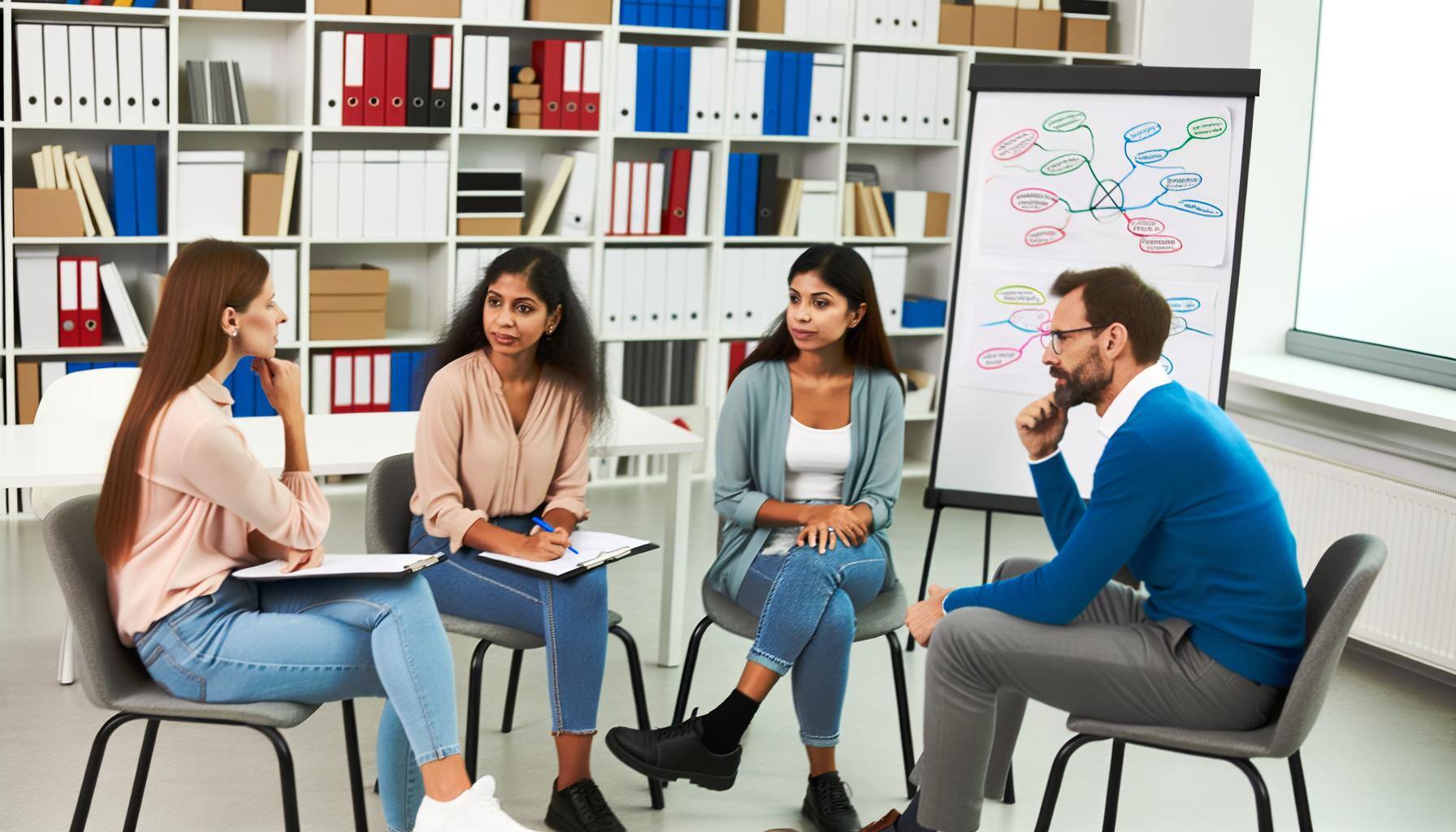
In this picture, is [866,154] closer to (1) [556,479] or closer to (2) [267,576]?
(1) [556,479]

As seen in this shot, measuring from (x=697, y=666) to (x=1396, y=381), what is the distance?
7.28ft

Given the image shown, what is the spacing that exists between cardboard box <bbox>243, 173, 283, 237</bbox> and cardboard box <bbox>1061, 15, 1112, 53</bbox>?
10.4ft

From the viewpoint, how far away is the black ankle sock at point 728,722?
8.91 ft

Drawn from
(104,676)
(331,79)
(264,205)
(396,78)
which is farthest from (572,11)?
(104,676)

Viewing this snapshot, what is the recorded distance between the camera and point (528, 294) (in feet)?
9.16

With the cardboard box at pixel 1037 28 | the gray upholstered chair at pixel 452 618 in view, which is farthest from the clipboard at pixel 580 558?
the cardboard box at pixel 1037 28

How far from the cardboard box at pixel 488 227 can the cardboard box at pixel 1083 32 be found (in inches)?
93.8

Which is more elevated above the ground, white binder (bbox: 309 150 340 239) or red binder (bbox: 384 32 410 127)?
red binder (bbox: 384 32 410 127)

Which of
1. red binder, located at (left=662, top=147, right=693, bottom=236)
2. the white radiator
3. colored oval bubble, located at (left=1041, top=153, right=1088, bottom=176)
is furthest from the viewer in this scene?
red binder, located at (left=662, top=147, right=693, bottom=236)

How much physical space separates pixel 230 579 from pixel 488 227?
3.20 meters

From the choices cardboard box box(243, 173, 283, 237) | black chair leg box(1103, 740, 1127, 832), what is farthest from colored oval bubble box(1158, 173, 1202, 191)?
cardboard box box(243, 173, 283, 237)

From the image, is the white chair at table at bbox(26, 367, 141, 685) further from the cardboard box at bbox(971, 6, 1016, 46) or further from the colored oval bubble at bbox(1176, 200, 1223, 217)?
the cardboard box at bbox(971, 6, 1016, 46)

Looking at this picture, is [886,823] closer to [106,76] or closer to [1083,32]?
[106,76]

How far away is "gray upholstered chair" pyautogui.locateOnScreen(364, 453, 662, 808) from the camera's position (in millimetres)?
2662
